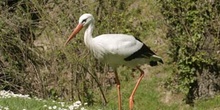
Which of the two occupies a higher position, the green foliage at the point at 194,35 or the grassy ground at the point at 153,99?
the green foliage at the point at 194,35

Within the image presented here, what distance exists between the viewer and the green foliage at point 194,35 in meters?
16.7

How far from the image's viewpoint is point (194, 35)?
16.7 metres

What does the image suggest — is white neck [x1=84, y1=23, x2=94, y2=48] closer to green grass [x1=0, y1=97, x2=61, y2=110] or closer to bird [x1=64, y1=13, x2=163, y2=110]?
bird [x1=64, y1=13, x2=163, y2=110]

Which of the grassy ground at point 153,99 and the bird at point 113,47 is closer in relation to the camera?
the bird at point 113,47

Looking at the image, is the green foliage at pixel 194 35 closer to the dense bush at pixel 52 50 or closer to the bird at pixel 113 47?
the dense bush at pixel 52 50

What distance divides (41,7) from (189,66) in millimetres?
4723

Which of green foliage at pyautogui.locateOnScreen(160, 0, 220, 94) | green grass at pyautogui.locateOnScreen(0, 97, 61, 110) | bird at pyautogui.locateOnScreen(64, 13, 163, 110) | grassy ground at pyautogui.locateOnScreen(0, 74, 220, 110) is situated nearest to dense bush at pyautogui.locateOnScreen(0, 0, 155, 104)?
grassy ground at pyautogui.locateOnScreen(0, 74, 220, 110)

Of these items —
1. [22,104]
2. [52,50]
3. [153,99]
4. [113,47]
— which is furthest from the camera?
[153,99]

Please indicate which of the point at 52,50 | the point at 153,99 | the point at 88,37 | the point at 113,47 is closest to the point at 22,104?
the point at 88,37

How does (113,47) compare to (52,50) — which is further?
(52,50)

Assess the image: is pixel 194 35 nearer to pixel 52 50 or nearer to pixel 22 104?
pixel 52 50

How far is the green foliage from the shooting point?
16656 millimetres

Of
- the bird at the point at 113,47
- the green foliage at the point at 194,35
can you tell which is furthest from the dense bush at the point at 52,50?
the bird at the point at 113,47

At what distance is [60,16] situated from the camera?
16953mm
